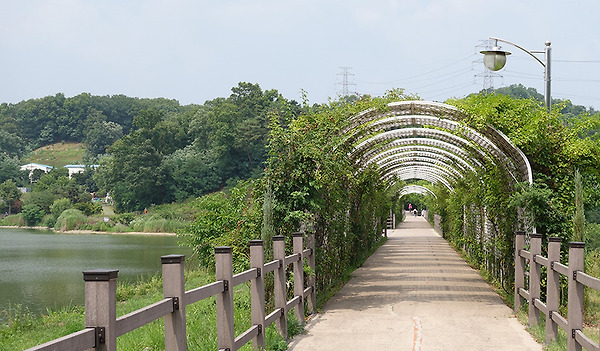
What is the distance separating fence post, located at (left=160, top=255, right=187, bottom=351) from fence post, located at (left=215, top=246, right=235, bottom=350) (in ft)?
3.61

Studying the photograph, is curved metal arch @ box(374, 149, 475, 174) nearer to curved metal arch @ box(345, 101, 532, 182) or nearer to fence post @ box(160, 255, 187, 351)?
curved metal arch @ box(345, 101, 532, 182)

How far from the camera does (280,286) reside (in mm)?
7238

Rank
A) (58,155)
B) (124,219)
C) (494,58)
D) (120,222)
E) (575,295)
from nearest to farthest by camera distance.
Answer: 1. (575,295)
2. (494,58)
3. (120,222)
4. (124,219)
5. (58,155)

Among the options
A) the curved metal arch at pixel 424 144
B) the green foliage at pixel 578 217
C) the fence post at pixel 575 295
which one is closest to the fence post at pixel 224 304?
the fence post at pixel 575 295

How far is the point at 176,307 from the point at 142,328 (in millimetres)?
6714

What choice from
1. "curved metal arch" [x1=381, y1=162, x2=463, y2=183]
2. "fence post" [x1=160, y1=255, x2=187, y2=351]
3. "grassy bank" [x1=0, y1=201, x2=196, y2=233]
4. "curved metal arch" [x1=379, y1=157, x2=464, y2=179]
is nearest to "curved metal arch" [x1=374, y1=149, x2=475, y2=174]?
"curved metal arch" [x1=379, y1=157, x2=464, y2=179]

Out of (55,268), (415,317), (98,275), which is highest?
(98,275)

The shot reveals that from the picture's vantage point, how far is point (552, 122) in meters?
10.1

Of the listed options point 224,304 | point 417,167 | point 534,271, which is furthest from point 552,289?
point 417,167

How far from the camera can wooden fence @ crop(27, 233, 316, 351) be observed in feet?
10.4

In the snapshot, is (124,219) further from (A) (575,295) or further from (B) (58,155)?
(B) (58,155)

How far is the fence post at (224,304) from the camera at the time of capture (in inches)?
209

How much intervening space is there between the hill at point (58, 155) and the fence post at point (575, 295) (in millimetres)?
132259

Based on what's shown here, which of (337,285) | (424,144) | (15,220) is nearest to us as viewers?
(337,285)
